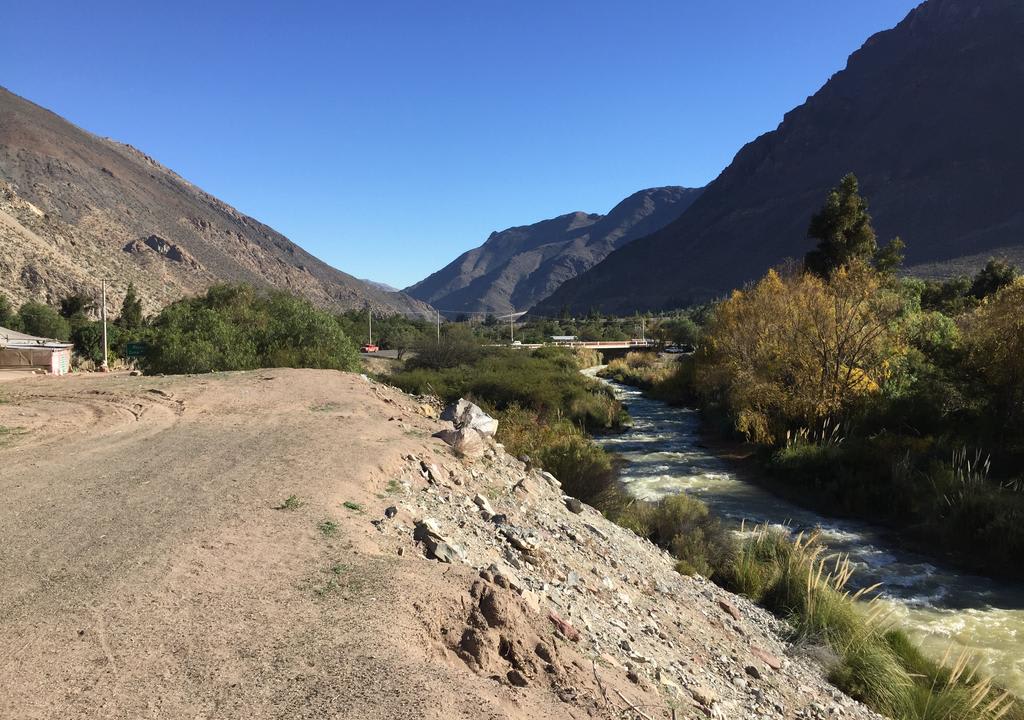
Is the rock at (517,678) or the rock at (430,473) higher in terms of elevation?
the rock at (430,473)

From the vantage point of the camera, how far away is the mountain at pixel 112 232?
67250 millimetres

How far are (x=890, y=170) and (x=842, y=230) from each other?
359 ft

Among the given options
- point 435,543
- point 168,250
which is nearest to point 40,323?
point 168,250

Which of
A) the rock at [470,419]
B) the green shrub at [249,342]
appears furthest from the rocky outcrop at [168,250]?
the rock at [470,419]

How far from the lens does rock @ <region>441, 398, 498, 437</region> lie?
13.3 m

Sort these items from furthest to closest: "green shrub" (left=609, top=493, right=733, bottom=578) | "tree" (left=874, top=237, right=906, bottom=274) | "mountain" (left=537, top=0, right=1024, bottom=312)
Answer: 1. "mountain" (left=537, top=0, right=1024, bottom=312)
2. "tree" (left=874, top=237, right=906, bottom=274)
3. "green shrub" (left=609, top=493, right=733, bottom=578)

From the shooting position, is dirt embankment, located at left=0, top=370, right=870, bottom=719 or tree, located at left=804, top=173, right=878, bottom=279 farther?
tree, located at left=804, top=173, right=878, bottom=279

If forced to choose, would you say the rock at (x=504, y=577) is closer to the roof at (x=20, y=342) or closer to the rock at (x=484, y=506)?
the rock at (x=484, y=506)

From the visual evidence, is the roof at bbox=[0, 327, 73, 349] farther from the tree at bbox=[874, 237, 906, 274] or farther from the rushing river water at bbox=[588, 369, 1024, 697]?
the tree at bbox=[874, 237, 906, 274]

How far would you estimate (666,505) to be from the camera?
1393cm

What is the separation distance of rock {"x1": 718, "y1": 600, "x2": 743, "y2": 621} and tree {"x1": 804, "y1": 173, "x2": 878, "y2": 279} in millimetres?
27868

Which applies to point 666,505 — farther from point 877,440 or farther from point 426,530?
point 877,440

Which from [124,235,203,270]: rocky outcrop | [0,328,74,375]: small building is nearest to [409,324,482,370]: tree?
[0,328,74,375]: small building

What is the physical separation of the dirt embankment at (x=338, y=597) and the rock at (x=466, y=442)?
0.77ft
